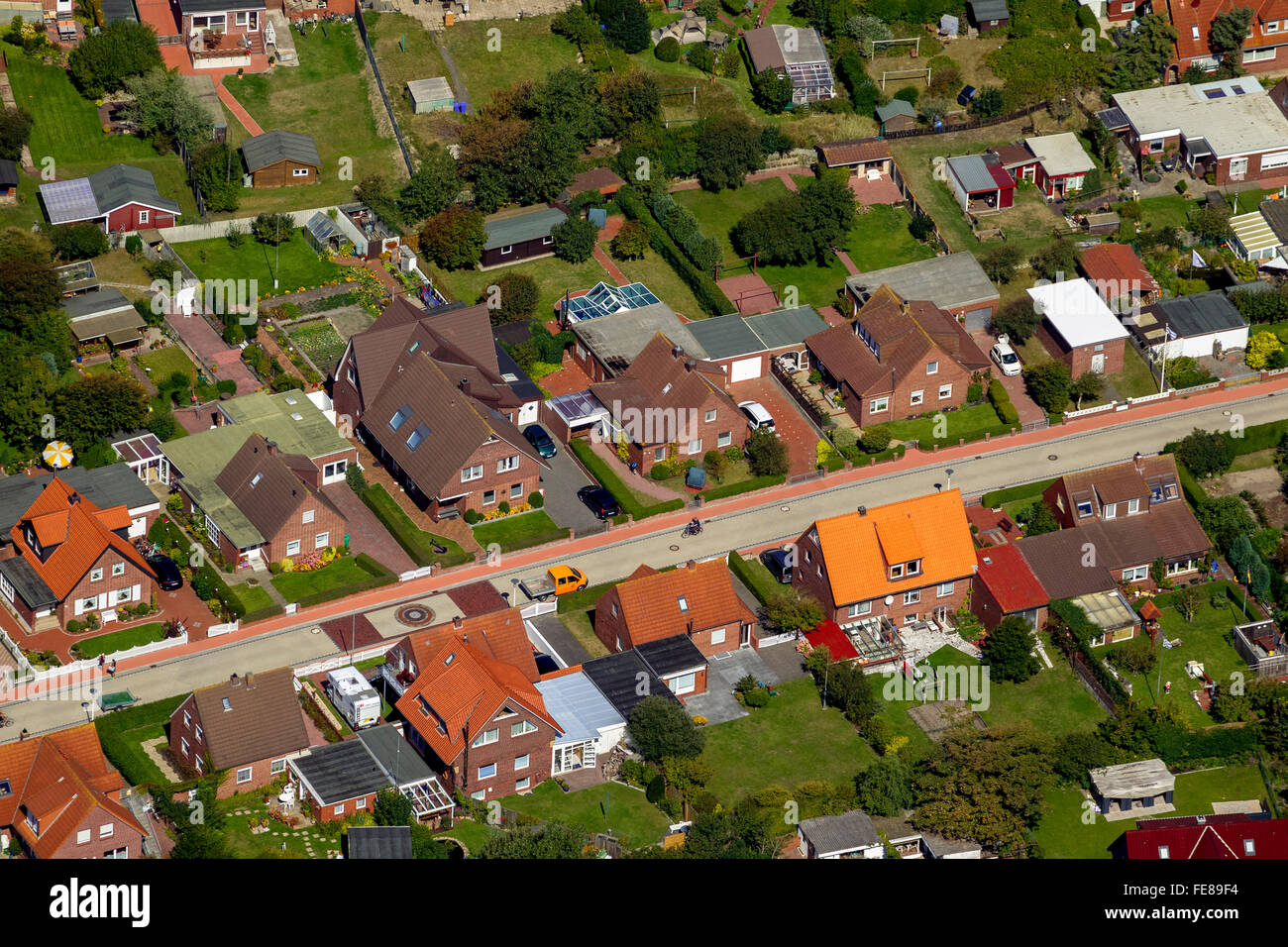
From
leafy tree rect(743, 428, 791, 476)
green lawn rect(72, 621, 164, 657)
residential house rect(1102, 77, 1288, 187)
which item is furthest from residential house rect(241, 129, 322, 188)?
residential house rect(1102, 77, 1288, 187)

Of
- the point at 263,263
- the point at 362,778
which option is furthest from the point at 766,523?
the point at 263,263

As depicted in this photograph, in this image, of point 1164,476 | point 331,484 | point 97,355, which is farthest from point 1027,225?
point 97,355

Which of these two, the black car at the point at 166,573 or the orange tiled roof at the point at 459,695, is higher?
the black car at the point at 166,573

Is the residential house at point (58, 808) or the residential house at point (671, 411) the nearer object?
the residential house at point (58, 808)

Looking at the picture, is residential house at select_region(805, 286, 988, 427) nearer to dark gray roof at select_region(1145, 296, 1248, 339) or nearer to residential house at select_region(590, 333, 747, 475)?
residential house at select_region(590, 333, 747, 475)

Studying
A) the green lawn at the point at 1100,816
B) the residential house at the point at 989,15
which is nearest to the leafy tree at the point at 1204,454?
the green lawn at the point at 1100,816

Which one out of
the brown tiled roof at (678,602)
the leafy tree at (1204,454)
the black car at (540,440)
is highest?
the black car at (540,440)

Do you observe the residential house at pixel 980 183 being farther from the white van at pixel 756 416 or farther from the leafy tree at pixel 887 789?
the leafy tree at pixel 887 789
